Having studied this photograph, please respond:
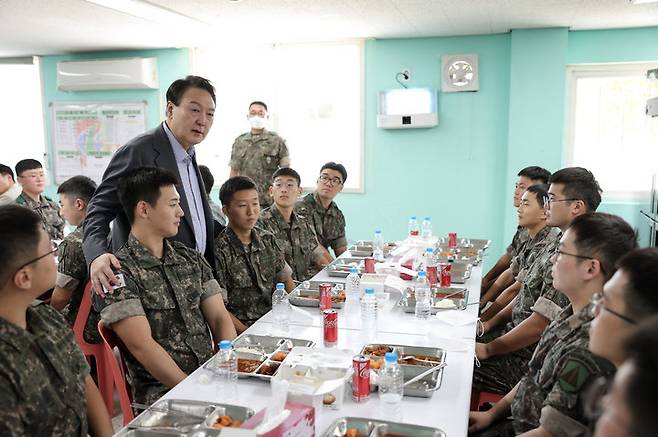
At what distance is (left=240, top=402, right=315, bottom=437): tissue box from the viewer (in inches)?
50.1

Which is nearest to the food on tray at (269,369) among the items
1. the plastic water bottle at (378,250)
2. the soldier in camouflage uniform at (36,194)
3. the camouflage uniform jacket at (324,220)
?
the plastic water bottle at (378,250)

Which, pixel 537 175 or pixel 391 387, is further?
pixel 537 175

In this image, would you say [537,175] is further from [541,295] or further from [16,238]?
[16,238]

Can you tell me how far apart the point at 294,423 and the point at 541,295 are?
4.76 ft

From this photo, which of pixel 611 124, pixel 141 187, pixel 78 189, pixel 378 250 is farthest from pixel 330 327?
pixel 611 124

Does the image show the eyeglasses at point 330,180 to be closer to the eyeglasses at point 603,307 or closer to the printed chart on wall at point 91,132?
the eyeglasses at point 603,307

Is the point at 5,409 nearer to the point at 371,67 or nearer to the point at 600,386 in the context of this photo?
the point at 600,386

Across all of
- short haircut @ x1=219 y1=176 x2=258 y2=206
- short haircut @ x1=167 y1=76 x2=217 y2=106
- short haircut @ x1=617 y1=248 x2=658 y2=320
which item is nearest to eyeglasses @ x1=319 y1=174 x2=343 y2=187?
short haircut @ x1=219 y1=176 x2=258 y2=206

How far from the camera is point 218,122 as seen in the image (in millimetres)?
6262

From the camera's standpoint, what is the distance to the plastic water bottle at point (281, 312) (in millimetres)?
2336

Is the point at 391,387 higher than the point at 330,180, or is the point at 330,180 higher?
the point at 330,180

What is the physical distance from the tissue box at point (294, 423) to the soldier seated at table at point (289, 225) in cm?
210

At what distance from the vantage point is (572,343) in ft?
5.03

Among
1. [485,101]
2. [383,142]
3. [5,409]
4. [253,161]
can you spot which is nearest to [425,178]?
[383,142]
